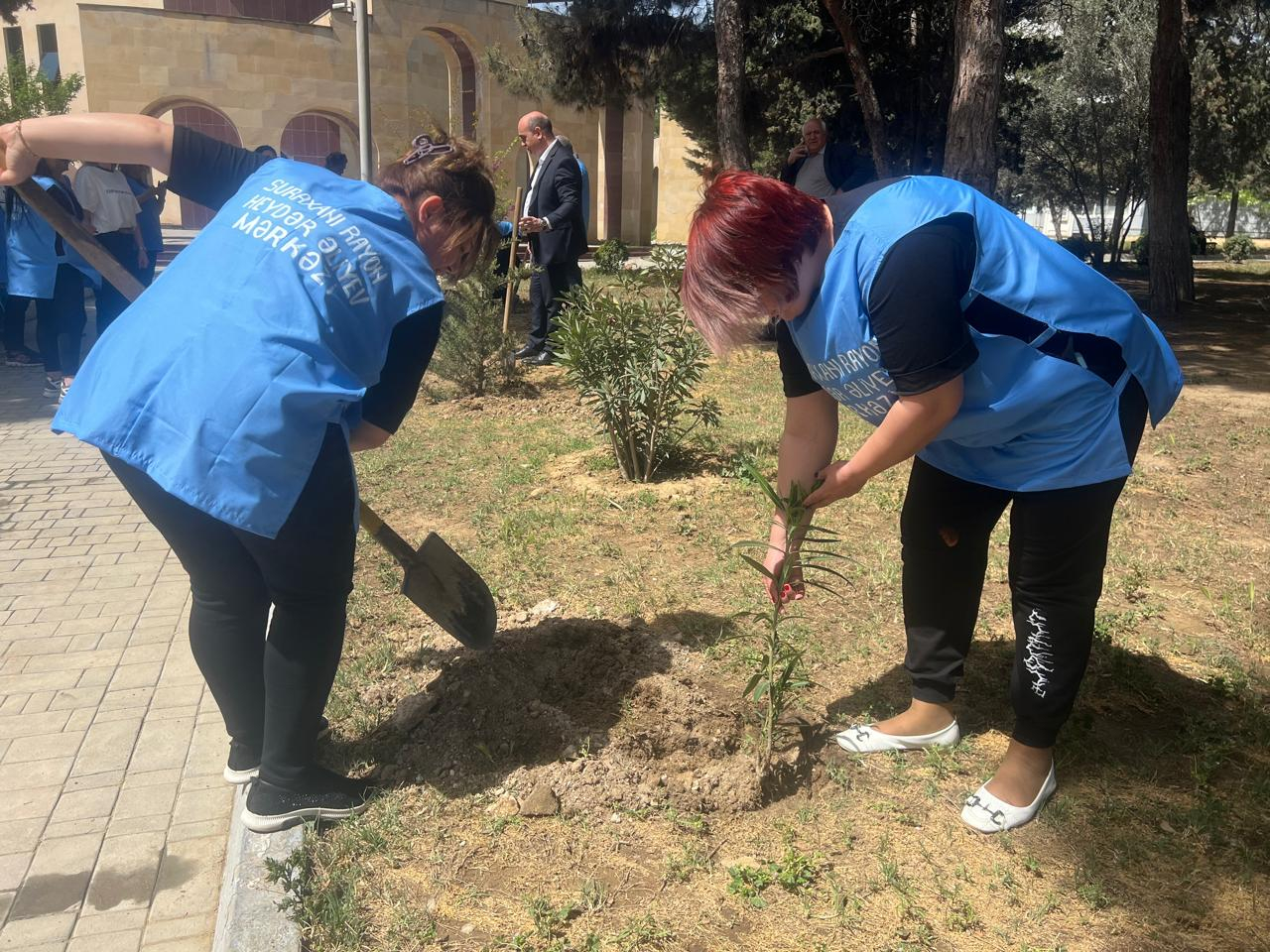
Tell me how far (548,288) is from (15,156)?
17.8 feet

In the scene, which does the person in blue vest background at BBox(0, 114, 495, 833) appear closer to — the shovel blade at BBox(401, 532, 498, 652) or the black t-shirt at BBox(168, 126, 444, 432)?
the black t-shirt at BBox(168, 126, 444, 432)

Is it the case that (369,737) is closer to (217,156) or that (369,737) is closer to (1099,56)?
(217,156)

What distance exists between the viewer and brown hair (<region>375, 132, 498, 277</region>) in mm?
2221

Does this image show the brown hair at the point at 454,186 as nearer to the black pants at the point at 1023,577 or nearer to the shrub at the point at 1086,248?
the black pants at the point at 1023,577

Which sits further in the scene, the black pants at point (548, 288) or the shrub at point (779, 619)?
the black pants at point (548, 288)

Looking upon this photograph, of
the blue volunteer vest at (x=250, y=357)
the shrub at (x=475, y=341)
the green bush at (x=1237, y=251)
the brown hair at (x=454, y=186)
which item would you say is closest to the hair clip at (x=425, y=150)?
the brown hair at (x=454, y=186)

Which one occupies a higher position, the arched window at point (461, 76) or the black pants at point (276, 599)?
the arched window at point (461, 76)

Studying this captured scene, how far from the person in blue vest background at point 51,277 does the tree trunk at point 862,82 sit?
27.3ft

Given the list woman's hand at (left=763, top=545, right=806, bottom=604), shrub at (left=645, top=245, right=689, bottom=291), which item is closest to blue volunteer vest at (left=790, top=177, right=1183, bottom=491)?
woman's hand at (left=763, top=545, right=806, bottom=604)

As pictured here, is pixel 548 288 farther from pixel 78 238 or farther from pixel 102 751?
pixel 102 751

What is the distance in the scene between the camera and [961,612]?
258cm

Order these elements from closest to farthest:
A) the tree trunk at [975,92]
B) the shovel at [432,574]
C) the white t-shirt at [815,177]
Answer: the shovel at [432,574] < the white t-shirt at [815,177] < the tree trunk at [975,92]

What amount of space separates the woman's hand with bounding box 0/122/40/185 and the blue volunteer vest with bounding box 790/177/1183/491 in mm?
1742

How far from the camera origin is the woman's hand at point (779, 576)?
247 cm
